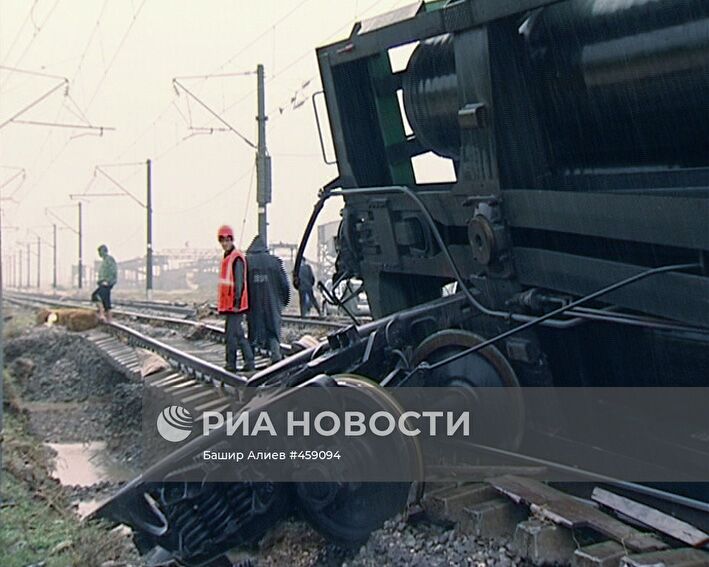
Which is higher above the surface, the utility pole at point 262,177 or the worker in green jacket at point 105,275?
the utility pole at point 262,177

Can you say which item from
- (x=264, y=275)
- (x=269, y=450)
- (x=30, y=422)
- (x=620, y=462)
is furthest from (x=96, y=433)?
(x=620, y=462)

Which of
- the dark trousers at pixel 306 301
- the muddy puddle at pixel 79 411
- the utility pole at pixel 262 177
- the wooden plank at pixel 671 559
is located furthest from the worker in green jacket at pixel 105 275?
the wooden plank at pixel 671 559

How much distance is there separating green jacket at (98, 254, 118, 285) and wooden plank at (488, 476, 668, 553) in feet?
48.1

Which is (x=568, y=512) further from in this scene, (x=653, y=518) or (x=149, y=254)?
(x=149, y=254)

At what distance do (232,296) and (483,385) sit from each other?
488 centimetres

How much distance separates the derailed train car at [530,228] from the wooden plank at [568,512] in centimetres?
51

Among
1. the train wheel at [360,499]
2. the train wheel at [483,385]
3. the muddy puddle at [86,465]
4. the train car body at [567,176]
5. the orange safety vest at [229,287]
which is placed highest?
the train car body at [567,176]

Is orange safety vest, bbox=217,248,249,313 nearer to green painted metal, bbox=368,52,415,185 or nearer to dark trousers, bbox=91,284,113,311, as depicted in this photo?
green painted metal, bbox=368,52,415,185

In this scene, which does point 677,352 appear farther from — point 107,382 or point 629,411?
point 107,382

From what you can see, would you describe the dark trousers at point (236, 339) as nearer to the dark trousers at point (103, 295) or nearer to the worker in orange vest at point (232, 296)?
the worker in orange vest at point (232, 296)

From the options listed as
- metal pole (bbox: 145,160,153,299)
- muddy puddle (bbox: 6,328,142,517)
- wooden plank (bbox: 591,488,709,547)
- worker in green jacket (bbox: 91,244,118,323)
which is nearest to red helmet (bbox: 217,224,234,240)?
muddy puddle (bbox: 6,328,142,517)

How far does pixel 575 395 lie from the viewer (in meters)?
4.09

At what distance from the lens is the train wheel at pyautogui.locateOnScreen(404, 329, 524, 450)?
3.97m

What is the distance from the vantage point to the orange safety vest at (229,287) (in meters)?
8.28
